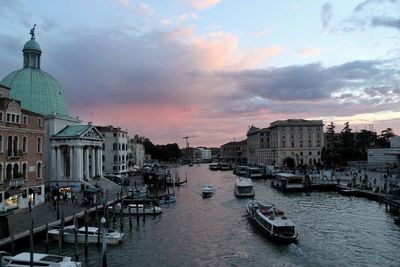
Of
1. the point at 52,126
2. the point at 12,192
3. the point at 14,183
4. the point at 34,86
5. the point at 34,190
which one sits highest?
the point at 34,86

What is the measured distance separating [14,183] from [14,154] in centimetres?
339

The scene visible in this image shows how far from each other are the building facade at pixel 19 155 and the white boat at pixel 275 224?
25.3 metres

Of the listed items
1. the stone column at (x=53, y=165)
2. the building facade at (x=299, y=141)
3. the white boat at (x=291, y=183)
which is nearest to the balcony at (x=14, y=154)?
the stone column at (x=53, y=165)

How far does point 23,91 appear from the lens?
6506 centimetres

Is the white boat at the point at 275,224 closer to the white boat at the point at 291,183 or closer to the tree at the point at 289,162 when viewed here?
the white boat at the point at 291,183

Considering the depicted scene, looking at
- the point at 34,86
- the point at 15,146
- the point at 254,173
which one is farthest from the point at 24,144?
the point at 254,173

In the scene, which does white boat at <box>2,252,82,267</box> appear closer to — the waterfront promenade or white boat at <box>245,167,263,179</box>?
the waterfront promenade

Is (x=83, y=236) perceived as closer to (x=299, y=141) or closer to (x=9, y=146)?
(x=9, y=146)

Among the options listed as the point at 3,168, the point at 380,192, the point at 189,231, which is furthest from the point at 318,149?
the point at 3,168

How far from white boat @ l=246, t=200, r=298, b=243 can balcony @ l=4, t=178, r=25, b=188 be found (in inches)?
1025

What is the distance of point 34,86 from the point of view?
6606 centimetres

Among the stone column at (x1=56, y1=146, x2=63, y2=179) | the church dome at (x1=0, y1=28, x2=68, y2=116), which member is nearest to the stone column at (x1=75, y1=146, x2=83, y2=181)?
the stone column at (x1=56, y1=146, x2=63, y2=179)

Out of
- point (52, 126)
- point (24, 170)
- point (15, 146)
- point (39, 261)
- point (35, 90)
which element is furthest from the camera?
point (52, 126)

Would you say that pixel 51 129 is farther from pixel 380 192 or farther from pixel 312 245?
pixel 380 192
